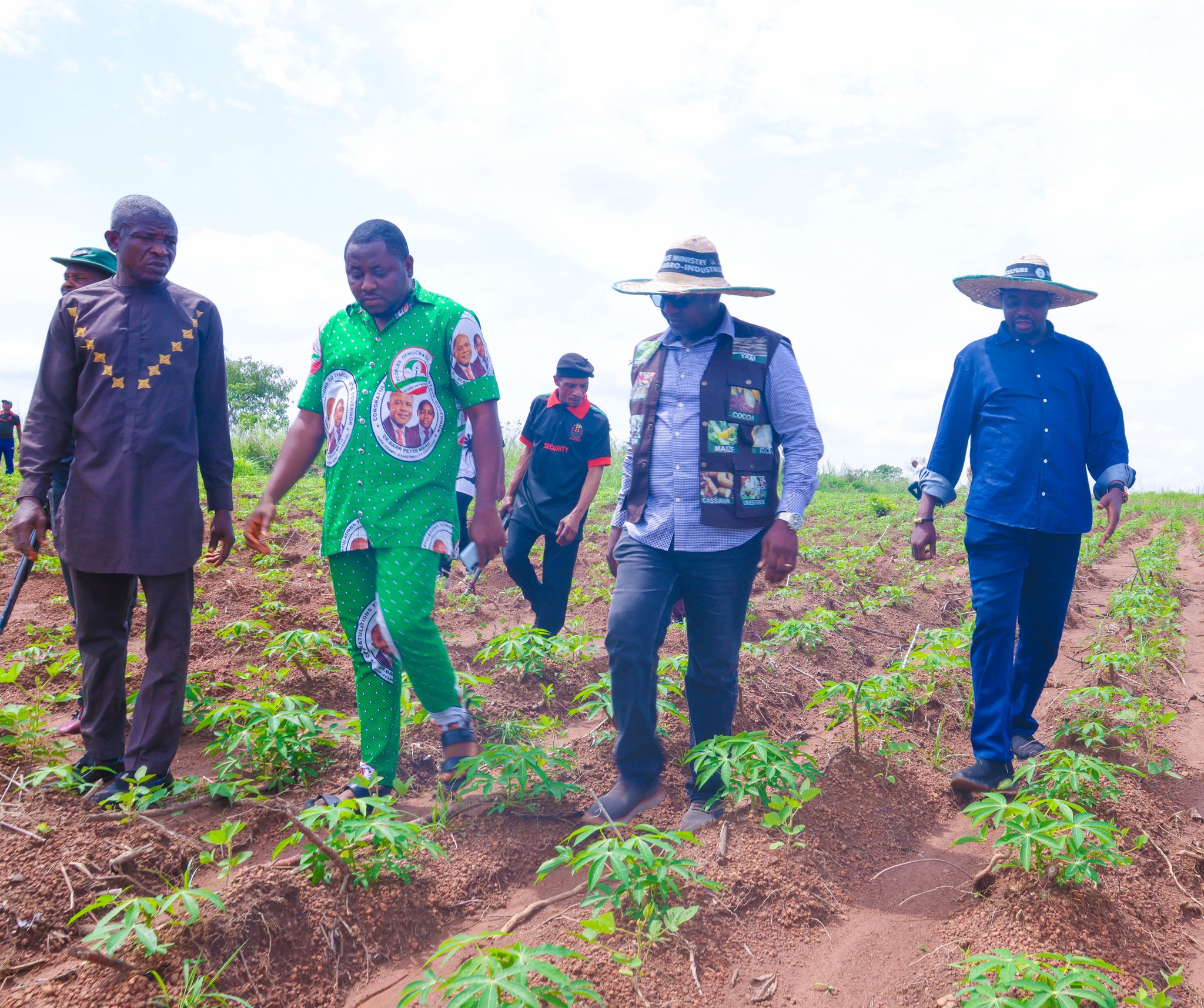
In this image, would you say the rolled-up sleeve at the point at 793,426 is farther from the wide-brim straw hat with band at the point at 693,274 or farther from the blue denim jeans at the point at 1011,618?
the blue denim jeans at the point at 1011,618

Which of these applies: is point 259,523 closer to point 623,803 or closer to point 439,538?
point 439,538

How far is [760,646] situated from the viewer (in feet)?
16.1

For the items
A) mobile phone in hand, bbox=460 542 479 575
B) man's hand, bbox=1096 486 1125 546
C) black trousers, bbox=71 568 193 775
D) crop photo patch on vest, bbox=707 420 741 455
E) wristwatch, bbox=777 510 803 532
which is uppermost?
crop photo patch on vest, bbox=707 420 741 455

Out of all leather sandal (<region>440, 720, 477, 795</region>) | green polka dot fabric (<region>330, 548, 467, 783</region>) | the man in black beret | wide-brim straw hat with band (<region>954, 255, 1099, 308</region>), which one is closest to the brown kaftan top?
green polka dot fabric (<region>330, 548, 467, 783</region>)

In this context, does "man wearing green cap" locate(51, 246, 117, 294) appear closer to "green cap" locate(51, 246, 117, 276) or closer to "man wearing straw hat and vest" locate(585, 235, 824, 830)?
"green cap" locate(51, 246, 117, 276)

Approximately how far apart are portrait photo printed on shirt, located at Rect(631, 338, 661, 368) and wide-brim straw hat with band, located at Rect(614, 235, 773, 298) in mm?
196

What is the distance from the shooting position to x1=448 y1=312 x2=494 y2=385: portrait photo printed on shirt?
282 cm

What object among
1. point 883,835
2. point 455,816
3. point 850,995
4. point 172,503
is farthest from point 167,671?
point 883,835

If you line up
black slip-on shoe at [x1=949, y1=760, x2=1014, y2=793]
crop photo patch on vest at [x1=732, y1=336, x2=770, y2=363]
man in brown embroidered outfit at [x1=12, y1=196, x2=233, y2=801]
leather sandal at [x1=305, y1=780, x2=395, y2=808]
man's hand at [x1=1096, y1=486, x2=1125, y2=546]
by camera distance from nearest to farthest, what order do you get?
1. leather sandal at [x1=305, y1=780, x2=395, y2=808]
2. man in brown embroidered outfit at [x1=12, y1=196, x2=233, y2=801]
3. crop photo patch on vest at [x1=732, y1=336, x2=770, y2=363]
4. black slip-on shoe at [x1=949, y1=760, x2=1014, y2=793]
5. man's hand at [x1=1096, y1=486, x2=1125, y2=546]

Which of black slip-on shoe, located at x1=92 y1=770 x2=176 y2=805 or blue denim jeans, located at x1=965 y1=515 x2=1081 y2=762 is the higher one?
blue denim jeans, located at x1=965 y1=515 x2=1081 y2=762

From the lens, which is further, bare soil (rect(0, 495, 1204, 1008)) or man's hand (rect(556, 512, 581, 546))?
man's hand (rect(556, 512, 581, 546))

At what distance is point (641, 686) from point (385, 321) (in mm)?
1479

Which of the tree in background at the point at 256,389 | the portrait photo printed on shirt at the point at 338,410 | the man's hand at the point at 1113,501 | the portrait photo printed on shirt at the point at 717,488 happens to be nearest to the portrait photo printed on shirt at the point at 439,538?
the portrait photo printed on shirt at the point at 338,410

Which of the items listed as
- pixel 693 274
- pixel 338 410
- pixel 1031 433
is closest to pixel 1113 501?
pixel 1031 433
